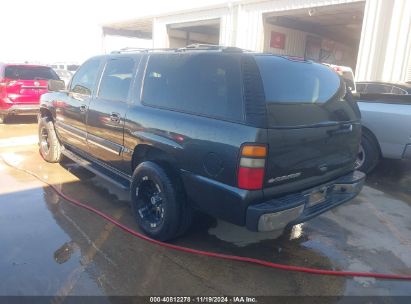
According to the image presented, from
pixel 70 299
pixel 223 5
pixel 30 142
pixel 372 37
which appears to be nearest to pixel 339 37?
pixel 223 5

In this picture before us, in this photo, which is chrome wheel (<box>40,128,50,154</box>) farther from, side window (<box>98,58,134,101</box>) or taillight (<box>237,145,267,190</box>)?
taillight (<box>237,145,267,190</box>)

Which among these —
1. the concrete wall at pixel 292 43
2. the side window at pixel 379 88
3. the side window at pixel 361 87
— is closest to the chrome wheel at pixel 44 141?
the side window at pixel 361 87

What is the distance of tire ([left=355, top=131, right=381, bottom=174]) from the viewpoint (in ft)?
18.9

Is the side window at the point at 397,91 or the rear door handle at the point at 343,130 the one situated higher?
the side window at the point at 397,91

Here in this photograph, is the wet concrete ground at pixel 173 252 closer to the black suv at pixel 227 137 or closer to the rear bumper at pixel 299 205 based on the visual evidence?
the black suv at pixel 227 137

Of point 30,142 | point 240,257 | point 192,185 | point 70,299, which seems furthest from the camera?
point 30,142

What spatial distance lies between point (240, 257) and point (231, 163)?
109cm

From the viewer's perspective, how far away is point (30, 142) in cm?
765

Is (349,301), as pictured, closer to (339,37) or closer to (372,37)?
(372,37)

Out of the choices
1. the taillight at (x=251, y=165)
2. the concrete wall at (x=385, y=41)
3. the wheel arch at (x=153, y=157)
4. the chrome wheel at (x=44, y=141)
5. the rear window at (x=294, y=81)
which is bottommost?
the chrome wheel at (x=44, y=141)

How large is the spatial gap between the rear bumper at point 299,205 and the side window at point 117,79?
2.07 m

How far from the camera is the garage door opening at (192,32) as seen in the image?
53.5ft

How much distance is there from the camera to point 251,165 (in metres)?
2.68

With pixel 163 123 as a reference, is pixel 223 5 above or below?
above
